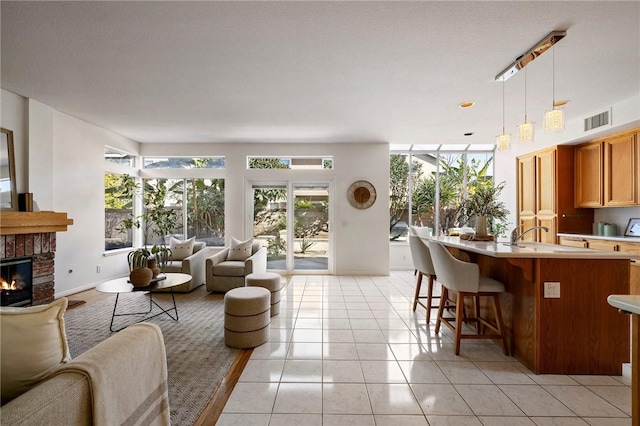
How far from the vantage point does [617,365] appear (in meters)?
2.33

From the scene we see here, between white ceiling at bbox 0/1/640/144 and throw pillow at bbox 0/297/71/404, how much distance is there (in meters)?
2.12

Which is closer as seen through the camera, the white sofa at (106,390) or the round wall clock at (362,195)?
the white sofa at (106,390)

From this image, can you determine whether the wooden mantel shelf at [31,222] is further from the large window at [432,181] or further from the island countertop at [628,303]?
the large window at [432,181]

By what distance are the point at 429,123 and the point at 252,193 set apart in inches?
147

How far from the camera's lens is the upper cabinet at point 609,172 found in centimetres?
413

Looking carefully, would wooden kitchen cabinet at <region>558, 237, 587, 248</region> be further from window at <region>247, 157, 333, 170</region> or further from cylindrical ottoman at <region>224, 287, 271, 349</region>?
cylindrical ottoman at <region>224, 287, 271, 349</region>

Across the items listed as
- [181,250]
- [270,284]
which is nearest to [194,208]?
[181,250]

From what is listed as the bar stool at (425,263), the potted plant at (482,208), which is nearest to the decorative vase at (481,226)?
the potted plant at (482,208)

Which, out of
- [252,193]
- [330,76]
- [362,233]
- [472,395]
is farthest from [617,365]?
[252,193]

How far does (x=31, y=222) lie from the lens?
3.61m

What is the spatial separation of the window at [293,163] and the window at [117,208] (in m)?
2.42

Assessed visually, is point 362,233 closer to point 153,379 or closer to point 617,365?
point 617,365

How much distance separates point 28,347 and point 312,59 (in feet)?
9.31

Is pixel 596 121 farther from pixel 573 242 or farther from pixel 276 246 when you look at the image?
pixel 276 246
